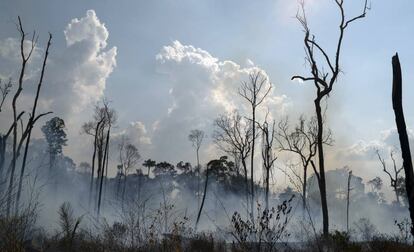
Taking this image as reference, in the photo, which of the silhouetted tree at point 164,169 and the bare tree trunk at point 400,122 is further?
the silhouetted tree at point 164,169

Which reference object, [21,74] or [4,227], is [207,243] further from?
[21,74]

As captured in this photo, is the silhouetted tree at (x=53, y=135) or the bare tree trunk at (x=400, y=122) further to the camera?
the silhouetted tree at (x=53, y=135)

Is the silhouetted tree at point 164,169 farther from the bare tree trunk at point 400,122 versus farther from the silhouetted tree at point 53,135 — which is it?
the bare tree trunk at point 400,122

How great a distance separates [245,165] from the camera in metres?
30.7

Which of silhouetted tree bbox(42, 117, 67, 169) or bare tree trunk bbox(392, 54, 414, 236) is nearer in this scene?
bare tree trunk bbox(392, 54, 414, 236)

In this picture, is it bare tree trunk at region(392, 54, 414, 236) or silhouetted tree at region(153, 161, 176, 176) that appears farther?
silhouetted tree at region(153, 161, 176, 176)

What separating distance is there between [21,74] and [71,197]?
30.2m

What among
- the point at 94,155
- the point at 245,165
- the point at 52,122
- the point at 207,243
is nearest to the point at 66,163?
the point at 52,122

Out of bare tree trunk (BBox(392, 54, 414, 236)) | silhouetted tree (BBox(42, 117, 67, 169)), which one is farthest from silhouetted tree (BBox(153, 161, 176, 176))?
bare tree trunk (BBox(392, 54, 414, 236))

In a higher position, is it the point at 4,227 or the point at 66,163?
the point at 66,163

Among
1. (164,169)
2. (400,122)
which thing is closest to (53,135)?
(164,169)

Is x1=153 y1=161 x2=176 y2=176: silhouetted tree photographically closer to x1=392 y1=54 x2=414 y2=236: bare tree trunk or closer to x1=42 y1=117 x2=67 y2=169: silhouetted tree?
x1=42 y1=117 x2=67 y2=169: silhouetted tree

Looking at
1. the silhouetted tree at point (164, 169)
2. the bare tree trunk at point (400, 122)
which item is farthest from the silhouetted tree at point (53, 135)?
the bare tree trunk at point (400, 122)

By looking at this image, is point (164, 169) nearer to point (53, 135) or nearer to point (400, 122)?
point (53, 135)
